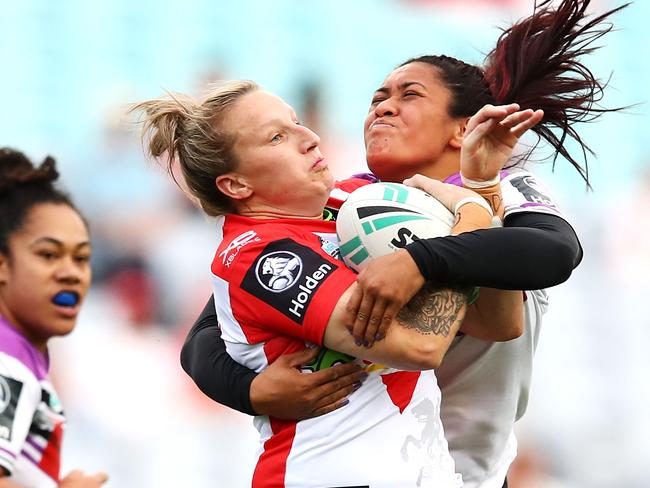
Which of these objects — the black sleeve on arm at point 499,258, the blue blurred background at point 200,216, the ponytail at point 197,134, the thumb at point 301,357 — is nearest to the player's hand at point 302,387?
the thumb at point 301,357

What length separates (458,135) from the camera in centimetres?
372

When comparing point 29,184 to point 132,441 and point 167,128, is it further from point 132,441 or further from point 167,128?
point 132,441

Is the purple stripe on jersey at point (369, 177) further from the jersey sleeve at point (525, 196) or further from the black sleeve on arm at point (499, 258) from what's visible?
the black sleeve on arm at point (499, 258)

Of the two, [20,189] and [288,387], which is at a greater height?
[20,189]

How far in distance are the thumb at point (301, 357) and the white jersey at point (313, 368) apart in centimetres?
3

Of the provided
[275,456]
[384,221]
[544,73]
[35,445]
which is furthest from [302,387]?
[544,73]

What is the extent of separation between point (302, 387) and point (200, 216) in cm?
490

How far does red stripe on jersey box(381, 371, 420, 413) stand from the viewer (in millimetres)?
3156

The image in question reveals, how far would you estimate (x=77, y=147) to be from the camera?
8.63 meters

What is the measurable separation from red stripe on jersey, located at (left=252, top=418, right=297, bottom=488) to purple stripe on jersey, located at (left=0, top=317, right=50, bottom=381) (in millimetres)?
806

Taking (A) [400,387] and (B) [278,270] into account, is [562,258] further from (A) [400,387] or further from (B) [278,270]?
(B) [278,270]

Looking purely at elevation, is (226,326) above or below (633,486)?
above

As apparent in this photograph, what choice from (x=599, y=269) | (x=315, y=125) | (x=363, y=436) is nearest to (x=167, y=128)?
(x=363, y=436)

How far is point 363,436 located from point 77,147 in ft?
19.8
